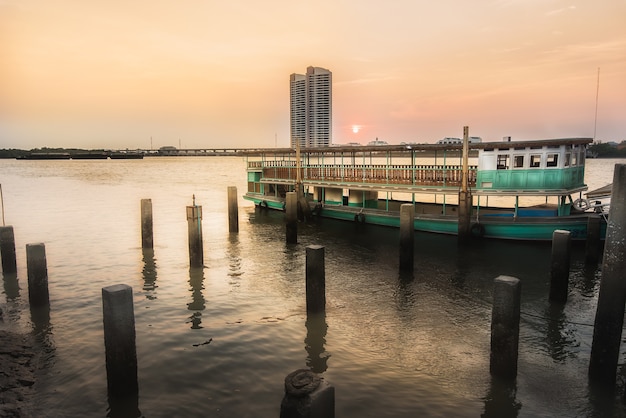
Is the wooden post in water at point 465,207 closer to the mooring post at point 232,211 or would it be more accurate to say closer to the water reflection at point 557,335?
the water reflection at point 557,335

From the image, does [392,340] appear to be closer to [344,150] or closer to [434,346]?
[434,346]

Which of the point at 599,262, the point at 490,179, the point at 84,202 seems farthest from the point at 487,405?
the point at 84,202

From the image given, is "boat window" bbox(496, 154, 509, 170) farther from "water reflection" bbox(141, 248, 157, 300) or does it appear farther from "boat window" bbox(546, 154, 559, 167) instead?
"water reflection" bbox(141, 248, 157, 300)

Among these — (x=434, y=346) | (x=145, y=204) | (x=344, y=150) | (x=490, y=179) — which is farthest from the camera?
(x=344, y=150)

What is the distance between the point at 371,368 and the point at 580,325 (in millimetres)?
6478

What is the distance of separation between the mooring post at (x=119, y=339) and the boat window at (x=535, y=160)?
19.9 meters

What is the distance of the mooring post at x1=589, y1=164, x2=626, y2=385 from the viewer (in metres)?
7.79

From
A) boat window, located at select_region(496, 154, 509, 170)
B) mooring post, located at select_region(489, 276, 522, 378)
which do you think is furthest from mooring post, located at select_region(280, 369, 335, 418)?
boat window, located at select_region(496, 154, 509, 170)

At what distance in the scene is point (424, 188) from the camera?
24.2 metres

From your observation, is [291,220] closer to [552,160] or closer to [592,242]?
[552,160]

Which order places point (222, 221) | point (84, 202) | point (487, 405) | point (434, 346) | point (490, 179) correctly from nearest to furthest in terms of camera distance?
point (487, 405)
point (434, 346)
point (490, 179)
point (222, 221)
point (84, 202)

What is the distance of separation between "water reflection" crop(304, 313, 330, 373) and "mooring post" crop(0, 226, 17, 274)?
1113 centimetres

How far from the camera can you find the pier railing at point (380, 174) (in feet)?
76.5

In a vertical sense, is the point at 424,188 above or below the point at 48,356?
above
